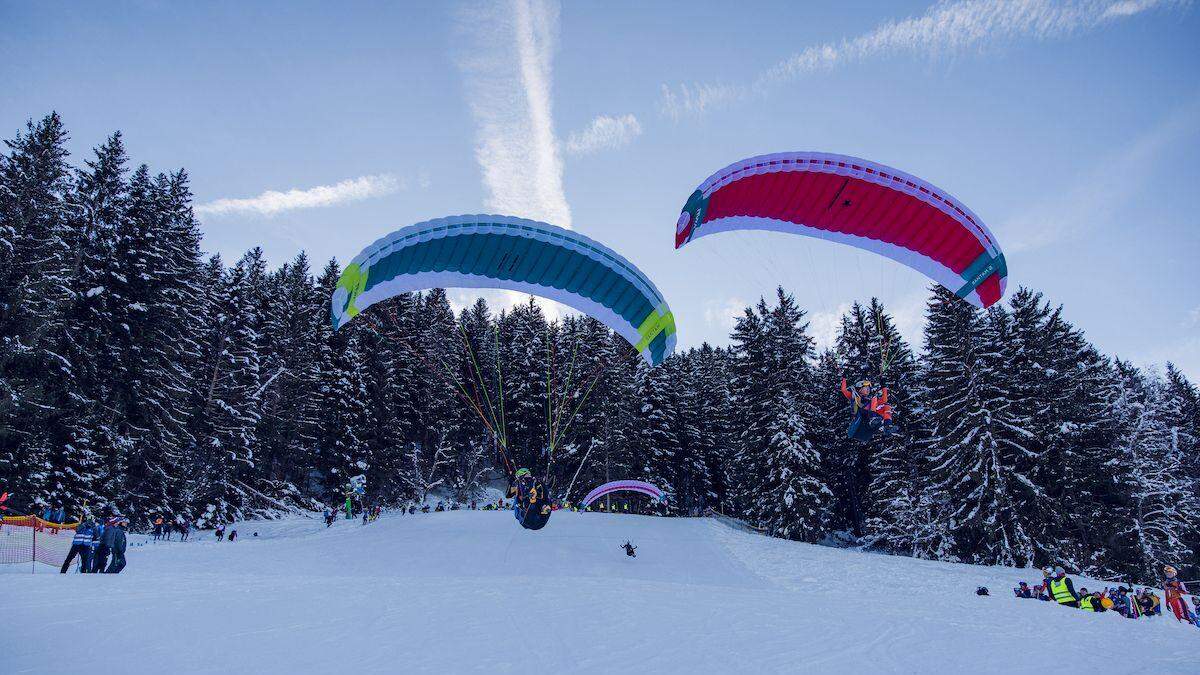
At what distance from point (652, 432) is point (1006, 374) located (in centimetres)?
1800

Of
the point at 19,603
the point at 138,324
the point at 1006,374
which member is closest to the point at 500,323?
the point at 138,324

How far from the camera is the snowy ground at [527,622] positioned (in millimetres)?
5855

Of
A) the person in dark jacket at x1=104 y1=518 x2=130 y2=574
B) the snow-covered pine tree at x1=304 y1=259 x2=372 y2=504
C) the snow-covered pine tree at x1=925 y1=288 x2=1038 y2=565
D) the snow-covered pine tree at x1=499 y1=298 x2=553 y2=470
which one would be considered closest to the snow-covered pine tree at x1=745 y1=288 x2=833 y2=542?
the snow-covered pine tree at x1=925 y1=288 x2=1038 y2=565

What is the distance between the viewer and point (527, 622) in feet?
25.9

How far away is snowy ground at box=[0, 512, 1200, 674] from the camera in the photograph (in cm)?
586

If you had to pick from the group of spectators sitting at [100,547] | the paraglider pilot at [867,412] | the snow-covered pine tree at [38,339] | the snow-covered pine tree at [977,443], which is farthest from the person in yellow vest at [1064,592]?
the snow-covered pine tree at [38,339]

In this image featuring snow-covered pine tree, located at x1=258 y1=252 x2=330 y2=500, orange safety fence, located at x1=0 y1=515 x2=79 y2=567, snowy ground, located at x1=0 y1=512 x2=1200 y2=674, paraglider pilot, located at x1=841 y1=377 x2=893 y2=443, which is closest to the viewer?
snowy ground, located at x1=0 y1=512 x2=1200 y2=674

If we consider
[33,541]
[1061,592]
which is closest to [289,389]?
[33,541]

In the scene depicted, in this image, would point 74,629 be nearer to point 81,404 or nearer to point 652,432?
point 81,404

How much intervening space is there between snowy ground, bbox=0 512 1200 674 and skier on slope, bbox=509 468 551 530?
1209 mm

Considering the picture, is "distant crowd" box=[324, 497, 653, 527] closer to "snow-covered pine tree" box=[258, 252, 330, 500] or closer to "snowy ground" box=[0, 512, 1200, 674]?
"snow-covered pine tree" box=[258, 252, 330, 500]

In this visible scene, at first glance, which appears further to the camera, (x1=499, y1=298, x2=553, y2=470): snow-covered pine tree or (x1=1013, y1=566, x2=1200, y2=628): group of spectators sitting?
(x1=499, y1=298, x2=553, y2=470): snow-covered pine tree

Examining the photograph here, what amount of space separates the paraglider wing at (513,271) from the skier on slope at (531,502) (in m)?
3.96

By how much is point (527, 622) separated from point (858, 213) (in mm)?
10539
